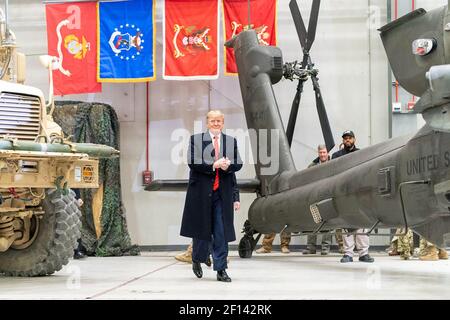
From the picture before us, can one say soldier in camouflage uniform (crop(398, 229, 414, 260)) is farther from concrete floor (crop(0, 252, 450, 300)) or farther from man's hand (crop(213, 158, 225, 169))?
man's hand (crop(213, 158, 225, 169))

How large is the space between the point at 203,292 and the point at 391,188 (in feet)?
6.72

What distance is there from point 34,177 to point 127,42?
228 inches

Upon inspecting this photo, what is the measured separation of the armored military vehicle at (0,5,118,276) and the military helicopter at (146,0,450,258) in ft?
7.91

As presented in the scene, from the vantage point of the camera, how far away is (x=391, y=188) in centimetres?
680

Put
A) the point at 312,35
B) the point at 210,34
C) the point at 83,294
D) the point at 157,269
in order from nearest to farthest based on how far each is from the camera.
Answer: the point at 83,294, the point at 157,269, the point at 312,35, the point at 210,34

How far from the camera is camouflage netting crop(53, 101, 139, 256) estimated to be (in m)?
11.9

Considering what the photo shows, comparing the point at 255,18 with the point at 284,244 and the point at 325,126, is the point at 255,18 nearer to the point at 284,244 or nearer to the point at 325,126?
the point at 325,126

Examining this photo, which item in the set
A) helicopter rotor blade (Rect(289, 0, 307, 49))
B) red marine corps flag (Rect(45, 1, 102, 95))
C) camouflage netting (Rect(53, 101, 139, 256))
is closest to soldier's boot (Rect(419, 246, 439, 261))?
helicopter rotor blade (Rect(289, 0, 307, 49))

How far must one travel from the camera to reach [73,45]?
12055 mm

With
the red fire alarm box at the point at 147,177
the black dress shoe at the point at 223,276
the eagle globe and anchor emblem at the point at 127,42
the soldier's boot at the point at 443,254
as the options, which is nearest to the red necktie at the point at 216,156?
the black dress shoe at the point at 223,276

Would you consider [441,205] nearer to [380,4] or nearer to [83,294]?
[83,294]

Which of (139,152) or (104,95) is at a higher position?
(104,95)

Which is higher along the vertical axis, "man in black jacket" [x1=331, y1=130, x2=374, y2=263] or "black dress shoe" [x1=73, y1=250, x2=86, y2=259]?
"man in black jacket" [x1=331, y1=130, x2=374, y2=263]

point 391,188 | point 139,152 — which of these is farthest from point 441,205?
point 139,152
